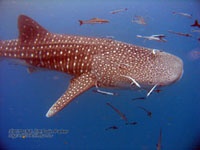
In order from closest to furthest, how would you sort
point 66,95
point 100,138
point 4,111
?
point 66,95
point 4,111
point 100,138

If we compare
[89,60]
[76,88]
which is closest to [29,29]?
[89,60]

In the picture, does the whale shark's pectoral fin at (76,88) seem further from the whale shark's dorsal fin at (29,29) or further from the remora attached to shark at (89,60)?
the whale shark's dorsal fin at (29,29)

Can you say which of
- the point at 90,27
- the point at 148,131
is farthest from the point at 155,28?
the point at 148,131

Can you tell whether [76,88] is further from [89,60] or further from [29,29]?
[29,29]

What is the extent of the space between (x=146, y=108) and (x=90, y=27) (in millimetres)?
2149

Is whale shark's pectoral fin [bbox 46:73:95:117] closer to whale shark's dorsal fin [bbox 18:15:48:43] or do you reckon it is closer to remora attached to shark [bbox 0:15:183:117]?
remora attached to shark [bbox 0:15:183:117]

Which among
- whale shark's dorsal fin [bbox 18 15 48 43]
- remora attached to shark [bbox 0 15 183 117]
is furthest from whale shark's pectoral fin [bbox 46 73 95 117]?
whale shark's dorsal fin [bbox 18 15 48 43]

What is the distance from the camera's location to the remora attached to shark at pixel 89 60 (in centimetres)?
325

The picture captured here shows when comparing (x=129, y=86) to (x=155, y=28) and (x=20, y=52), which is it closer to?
(x=20, y=52)

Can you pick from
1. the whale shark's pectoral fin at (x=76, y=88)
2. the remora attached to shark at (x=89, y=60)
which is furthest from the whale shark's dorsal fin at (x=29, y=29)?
the whale shark's pectoral fin at (x=76, y=88)

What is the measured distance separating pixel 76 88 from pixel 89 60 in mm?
426

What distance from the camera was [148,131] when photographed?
5.37m

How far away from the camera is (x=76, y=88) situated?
343 cm

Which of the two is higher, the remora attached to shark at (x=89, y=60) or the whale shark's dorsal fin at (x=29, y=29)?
the whale shark's dorsal fin at (x=29, y=29)
